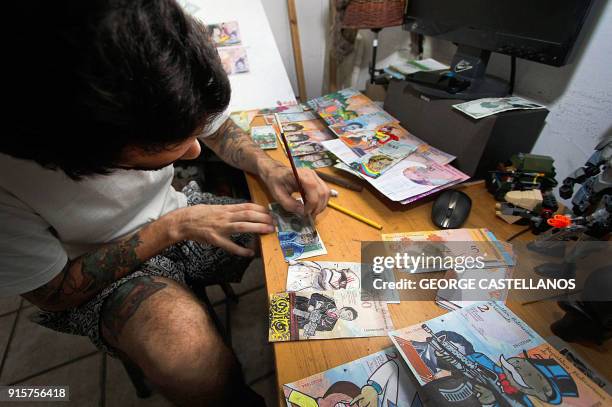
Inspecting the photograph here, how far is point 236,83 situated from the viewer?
122 cm

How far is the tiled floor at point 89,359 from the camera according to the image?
3.49ft

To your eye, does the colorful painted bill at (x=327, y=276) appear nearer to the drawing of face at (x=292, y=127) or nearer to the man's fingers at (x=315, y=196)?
the man's fingers at (x=315, y=196)

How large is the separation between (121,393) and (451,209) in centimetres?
127

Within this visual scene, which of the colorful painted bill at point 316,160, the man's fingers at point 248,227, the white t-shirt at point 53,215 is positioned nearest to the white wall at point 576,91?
the colorful painted bill at point 316,160

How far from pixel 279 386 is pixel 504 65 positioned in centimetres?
109

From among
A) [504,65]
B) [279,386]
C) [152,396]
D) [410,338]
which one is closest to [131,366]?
[152,396]

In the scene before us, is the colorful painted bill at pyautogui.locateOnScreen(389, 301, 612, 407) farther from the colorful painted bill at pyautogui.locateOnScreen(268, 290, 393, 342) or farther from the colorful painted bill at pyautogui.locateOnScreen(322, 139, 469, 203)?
the colorful painted bill at pyautogui.locateOnScreen(322, 139, 469, 203)

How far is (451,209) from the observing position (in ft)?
2.18

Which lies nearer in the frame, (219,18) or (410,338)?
(410,338)

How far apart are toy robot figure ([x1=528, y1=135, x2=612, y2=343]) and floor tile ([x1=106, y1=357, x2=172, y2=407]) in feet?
3.86

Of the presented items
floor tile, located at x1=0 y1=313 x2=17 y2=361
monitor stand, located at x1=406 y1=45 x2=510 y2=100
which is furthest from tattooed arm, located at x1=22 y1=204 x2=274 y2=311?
floor tile, located at x1=0 y1=313 x2=17 y2=361

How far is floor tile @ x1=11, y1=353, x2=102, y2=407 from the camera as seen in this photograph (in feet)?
3.47

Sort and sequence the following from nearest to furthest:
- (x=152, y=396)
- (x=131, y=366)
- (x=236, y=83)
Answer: (x=131, y=366), (x=152, y=396), (x=236, y=83)

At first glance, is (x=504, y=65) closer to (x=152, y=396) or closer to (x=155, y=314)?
(x=155, y=314)
